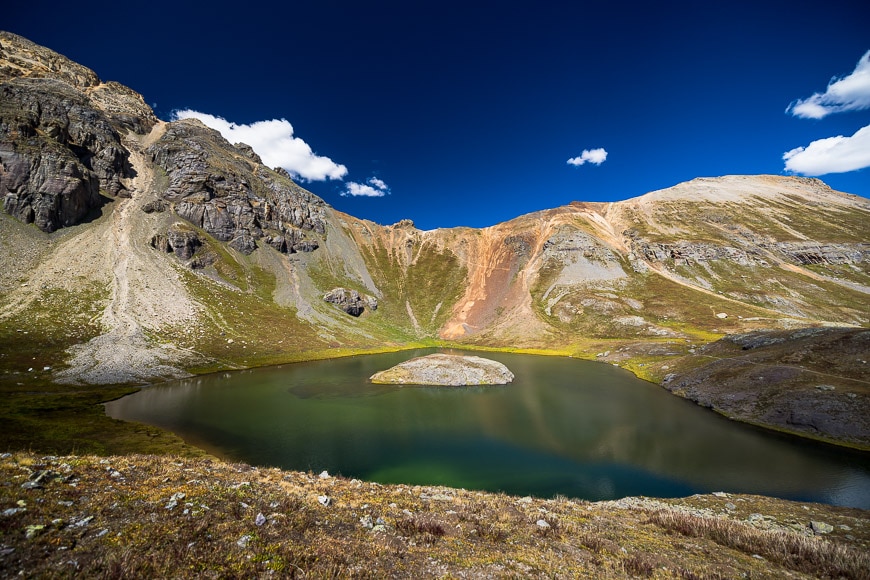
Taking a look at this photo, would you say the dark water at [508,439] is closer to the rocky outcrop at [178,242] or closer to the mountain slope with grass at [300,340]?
the mountain slope with grass at [300,340]

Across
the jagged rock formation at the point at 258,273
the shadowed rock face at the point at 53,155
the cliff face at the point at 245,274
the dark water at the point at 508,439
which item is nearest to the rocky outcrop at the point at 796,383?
the dark water at the point at 508,439

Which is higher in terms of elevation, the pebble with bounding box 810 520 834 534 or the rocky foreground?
the rocky foreground

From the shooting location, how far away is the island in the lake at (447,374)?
2810 inches

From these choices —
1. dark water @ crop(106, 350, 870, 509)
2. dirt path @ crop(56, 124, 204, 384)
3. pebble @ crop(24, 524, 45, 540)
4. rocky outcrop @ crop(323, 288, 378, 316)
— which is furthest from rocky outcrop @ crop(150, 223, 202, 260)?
pebble @ crop(24, 524, 45, 540)

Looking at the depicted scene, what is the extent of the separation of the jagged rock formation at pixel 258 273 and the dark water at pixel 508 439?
Answer: 1316 inches

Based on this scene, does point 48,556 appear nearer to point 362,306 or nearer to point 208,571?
point 208,571

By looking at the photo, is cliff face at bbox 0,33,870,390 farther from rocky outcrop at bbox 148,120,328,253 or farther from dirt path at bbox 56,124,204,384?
rocky outcrop at bbox 148,120,328,253

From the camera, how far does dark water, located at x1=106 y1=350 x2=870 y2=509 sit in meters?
31.0

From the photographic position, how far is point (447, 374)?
238 feet

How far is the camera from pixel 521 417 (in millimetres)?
49375

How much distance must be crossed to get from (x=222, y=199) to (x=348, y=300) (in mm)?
80405

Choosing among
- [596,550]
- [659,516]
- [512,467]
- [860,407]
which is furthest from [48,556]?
[860,407]

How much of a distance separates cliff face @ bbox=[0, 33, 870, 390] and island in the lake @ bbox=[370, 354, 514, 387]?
40313 mm

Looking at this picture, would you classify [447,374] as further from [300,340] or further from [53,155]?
[53,155]
